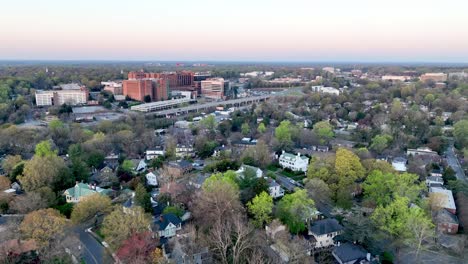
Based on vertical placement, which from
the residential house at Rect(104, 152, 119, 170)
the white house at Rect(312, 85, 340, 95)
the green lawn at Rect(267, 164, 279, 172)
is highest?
the white house at Rect(312, 85, 340, 95)

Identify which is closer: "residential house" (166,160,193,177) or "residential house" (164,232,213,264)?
"residential house" (164,232,213,264)

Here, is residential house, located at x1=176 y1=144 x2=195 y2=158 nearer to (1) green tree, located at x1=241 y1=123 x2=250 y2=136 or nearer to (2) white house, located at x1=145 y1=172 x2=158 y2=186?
(2) white house, located at x1=145 y1=172 x2=158 y2=186

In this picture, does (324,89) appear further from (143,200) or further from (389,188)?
(143,200)

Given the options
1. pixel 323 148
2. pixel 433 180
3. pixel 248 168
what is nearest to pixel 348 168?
pixel 248 168

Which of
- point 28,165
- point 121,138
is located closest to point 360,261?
point 28,165

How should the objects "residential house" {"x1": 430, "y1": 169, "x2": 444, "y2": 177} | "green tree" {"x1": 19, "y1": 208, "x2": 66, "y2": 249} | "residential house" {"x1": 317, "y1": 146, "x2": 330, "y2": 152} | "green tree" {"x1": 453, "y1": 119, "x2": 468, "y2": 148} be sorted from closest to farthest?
"green tree" {"x1": 19, "y1": 208, "x2": 66, "y2": 249} < "residential house" {"x1": 430, "y1": 169, "x2": 444, "y2": 177} < "residential house" {"x1": 317, "y1": 146, "x2": 330, "y2": 152} < "green tree" {"x1": 453, "y1": 119, "x2": 468, "y2": 148}

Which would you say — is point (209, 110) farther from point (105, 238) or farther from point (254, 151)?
point (105, 238)

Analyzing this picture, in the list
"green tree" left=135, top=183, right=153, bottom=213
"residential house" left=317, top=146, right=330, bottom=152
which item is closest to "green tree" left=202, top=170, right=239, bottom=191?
"green tree" left=135, top=183, right=153, bottom=213

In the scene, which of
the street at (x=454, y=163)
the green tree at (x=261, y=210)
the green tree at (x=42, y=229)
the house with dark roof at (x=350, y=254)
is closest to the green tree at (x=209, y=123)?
the green tree at (x=261, y=210)
